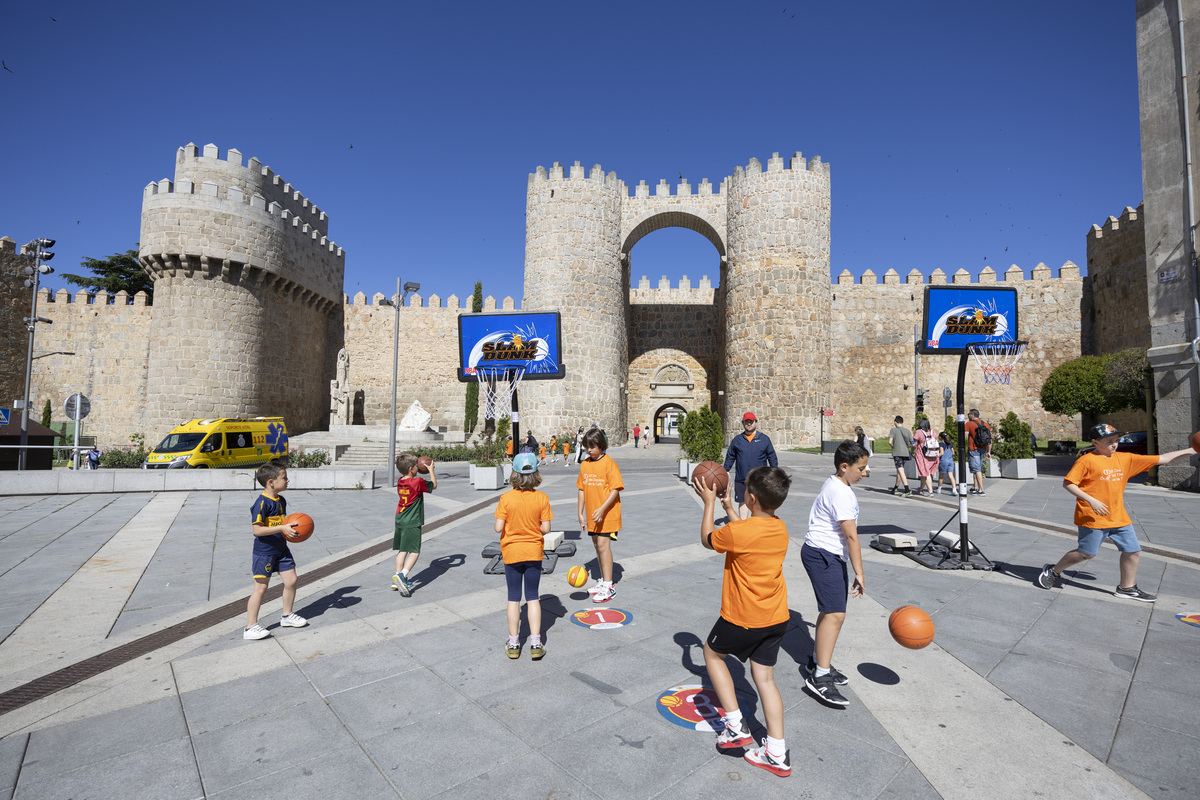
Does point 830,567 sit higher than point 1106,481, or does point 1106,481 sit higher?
point 1106,481

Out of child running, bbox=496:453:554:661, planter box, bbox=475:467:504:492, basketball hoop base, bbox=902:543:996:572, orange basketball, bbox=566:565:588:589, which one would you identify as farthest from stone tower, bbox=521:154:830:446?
child running, bbox=496:453:554:661

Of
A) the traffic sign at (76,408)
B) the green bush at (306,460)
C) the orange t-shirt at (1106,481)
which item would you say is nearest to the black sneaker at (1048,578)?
the orange t-shirt at (1106,481)

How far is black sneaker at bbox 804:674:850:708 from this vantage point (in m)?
3.24

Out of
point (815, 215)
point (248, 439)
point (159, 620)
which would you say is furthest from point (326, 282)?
point (159, 620)

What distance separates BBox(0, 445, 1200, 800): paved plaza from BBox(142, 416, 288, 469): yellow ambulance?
11053 millimetres

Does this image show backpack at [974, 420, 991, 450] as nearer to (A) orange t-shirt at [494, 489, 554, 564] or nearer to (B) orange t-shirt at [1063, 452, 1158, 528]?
(B) orange t-shirt at [1063, 452, 1158, 528]

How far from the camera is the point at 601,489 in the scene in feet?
17.7

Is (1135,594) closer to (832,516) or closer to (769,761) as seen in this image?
(832,516)

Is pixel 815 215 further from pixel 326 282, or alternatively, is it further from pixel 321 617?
pixel 321 617

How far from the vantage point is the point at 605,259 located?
28.9m

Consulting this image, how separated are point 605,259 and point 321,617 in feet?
84.8

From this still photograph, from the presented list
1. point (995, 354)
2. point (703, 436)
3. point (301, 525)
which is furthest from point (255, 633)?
point (703, 436)

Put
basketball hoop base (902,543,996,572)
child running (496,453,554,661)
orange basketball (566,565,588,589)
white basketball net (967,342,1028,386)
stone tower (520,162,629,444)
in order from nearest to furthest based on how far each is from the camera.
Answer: child running (496,453,554,661) → orange basketball (566,565,588,589) → basketball hoop base (902,543,996,572) → white basketball net (967,342,1028,386) → stone tower (520,162,629,444)

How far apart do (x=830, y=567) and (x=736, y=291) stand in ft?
86.6
